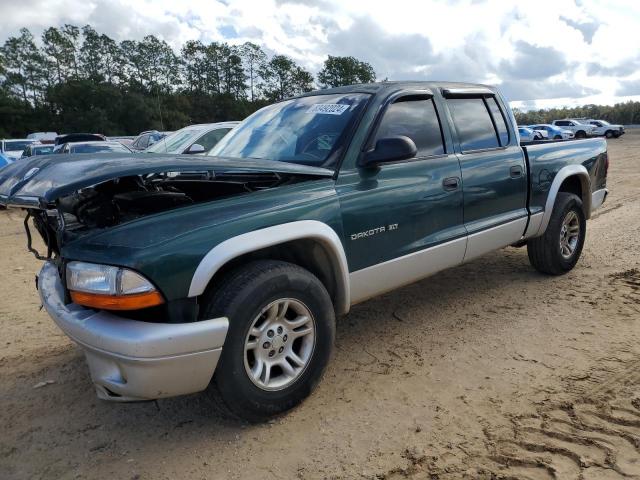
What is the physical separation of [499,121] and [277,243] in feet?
9.14

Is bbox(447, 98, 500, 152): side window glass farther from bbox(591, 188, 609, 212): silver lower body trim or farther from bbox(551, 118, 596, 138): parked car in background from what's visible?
bbox(551, 118, 596, 138): parked car in background

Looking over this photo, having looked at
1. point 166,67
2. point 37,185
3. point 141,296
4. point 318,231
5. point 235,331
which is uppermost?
point 166,67

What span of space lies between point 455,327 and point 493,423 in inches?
53.3

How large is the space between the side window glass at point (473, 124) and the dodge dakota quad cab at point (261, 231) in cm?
2

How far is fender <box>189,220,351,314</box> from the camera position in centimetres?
244

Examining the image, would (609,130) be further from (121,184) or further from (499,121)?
(121,184)

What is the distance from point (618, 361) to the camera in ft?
11.0

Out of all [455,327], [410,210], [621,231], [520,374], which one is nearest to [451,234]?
[410,210]

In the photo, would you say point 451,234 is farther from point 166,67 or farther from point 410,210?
point 166,67

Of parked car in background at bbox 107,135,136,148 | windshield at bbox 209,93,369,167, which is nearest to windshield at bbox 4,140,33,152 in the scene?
parked car in background at bbox 107,135,136,148

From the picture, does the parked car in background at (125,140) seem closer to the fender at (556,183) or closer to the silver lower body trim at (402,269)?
the fender at (556,183)

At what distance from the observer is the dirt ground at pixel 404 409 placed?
246 cm

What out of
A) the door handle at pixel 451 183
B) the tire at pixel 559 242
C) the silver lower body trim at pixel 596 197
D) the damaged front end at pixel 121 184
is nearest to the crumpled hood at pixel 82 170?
the damaged front end at pixel 121 184

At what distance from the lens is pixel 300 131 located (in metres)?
3.62
